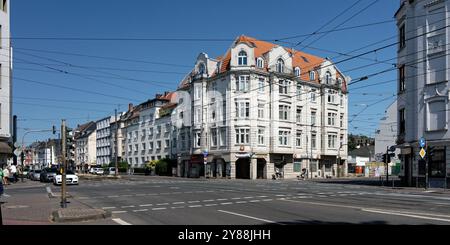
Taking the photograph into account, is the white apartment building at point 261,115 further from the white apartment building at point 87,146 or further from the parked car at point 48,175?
the white apartment building at point 87,146

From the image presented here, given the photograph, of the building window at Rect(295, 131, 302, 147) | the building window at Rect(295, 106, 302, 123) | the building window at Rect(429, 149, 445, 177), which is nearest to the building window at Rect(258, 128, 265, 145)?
the building window at Rect(295, 131, 302, 147)

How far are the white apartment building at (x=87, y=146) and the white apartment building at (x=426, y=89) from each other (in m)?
99.2

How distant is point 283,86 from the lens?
61906 millimetres

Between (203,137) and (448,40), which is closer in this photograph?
(448,40)

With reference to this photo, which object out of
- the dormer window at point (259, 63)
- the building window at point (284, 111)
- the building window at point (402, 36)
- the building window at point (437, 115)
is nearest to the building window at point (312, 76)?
the building window at point (284, 111)

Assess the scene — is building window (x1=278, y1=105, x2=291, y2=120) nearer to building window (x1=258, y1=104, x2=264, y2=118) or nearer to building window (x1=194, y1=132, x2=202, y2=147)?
building window (x1=258, y1=104, x2=264, y2=118)

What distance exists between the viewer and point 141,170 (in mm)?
84375

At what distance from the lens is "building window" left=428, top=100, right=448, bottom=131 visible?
114 feet

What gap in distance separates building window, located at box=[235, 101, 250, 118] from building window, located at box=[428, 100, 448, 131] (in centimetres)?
2622

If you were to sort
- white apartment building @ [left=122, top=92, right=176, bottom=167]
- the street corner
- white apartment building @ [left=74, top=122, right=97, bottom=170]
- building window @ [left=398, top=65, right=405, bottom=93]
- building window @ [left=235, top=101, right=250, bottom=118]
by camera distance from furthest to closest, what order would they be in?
white apartment building @ [left=74, top=122, right=97, bottom=170] < white apartment building @ [left=122, top=92, right=176, bottom=167] < building window @ [left=235, top=101, right=250, bottom=118] < building window @ [left=398, top=65, right=405, bottom=93] < the street corner

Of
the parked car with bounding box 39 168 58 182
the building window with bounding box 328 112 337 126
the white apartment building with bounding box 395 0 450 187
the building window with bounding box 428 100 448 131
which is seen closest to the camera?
the white apartment building with bounding box 395 0 450 187
